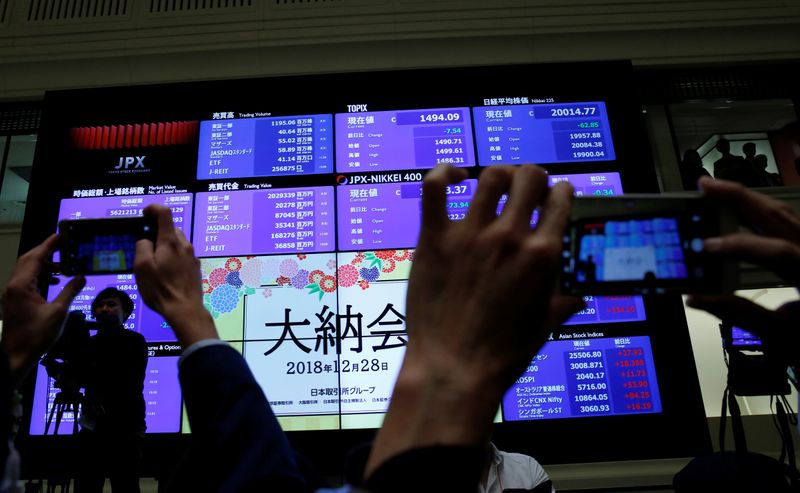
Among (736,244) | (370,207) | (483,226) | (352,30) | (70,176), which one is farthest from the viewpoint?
(352,30)

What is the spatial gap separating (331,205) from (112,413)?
1770mm

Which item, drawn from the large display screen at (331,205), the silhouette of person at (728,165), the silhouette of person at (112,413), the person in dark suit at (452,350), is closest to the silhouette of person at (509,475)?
the large display screen at (331,205)

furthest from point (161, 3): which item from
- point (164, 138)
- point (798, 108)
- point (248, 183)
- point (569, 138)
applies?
point (798, 108)

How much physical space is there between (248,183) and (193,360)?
10.7 ft

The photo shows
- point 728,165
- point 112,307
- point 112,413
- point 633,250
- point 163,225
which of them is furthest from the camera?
point 728,165

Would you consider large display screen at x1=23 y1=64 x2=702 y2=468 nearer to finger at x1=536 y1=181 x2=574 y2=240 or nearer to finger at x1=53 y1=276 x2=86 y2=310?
finger at x1=53 y1=276 x2=86 y2=310

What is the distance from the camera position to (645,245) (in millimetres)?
763

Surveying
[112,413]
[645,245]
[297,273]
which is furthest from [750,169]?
[112,413]

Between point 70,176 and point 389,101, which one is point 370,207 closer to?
point 389,101

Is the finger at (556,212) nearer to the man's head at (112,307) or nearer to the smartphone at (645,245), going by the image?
the smartphone at (645,245)

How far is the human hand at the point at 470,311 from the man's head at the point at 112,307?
305cm

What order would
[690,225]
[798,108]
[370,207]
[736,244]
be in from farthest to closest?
[798,108]
[370,207]
[690,225]
[736,244]

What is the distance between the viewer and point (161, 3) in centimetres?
463

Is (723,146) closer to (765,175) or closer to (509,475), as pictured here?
(765,175)
